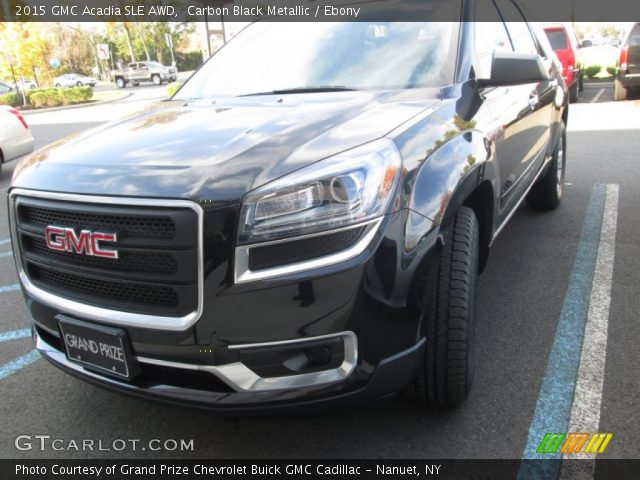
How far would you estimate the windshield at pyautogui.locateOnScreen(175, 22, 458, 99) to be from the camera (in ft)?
8.46

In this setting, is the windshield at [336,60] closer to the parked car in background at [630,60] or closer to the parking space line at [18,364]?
the parking space line at [18,364]

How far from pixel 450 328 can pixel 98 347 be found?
1242 millimetres

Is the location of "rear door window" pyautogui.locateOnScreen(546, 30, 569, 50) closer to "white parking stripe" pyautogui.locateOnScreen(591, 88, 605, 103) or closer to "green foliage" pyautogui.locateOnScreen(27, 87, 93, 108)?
"white parking stripe" pyautogui.locateOnScreen(591, 88, 605, 103)

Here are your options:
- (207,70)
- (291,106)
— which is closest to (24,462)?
(291,106)

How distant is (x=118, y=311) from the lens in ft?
5.81

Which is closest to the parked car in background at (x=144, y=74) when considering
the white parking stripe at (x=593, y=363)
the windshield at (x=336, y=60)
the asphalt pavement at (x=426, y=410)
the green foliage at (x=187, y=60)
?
the green foliage at (x=187, y=60)

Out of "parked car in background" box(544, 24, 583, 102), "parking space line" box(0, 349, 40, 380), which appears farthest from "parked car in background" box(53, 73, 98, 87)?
"parking space line" box(0, 349, 40, 380)

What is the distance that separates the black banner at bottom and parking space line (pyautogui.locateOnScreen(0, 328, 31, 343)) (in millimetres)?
1176

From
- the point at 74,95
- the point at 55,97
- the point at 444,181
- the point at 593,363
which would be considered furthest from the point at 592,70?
the point at 55,97

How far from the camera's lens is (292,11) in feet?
11.1

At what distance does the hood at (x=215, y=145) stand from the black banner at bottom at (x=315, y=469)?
1.06 meters

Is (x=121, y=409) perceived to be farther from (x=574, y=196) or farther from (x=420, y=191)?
(x=574, y=196)

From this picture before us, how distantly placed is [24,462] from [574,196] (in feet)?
16.7

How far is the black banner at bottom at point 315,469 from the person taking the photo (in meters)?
1.88
